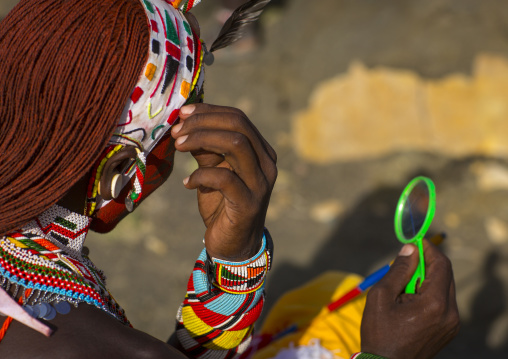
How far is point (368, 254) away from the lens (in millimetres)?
4461

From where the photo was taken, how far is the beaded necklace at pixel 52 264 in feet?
Answer: 4.93

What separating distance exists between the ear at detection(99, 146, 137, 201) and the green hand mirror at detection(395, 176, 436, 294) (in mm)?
1152

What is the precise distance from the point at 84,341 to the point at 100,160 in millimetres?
520

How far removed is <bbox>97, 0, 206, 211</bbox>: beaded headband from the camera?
1.67m

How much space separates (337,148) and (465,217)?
1.27m

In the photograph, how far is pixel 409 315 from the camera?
1.96 meters

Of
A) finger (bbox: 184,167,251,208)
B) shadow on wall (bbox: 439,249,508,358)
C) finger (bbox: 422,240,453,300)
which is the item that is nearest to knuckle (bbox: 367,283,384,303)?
finger (bbox: 422,240,453,300)

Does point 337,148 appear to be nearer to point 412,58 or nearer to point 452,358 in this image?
point 412,58

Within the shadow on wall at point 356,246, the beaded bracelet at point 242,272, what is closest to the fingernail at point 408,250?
the beaded bracelet at point 242,272

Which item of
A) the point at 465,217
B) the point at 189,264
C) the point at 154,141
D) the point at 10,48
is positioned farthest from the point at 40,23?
the point at 465,217

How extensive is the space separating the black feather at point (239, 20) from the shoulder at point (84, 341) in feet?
3.25

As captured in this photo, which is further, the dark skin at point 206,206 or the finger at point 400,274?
the finger at point 400,274

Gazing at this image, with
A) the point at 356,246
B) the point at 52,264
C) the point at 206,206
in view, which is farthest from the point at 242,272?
the point at 356,246

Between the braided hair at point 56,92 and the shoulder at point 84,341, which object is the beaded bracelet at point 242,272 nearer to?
the shoulder at point 84,341
